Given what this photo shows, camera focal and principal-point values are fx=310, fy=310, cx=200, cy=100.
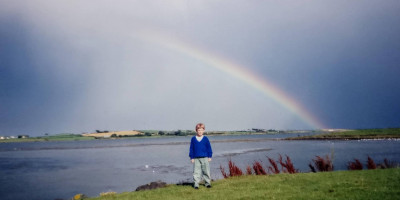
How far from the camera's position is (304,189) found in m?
10.4

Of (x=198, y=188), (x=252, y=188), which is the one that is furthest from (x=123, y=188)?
(x=252, y=188)

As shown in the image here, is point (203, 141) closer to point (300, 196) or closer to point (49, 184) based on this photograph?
point (300, 196)

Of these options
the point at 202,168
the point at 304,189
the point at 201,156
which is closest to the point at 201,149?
the point at 201,156

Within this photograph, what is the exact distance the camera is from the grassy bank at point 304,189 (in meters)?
9.21

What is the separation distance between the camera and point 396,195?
856 centimetres

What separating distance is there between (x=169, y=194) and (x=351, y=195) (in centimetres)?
610

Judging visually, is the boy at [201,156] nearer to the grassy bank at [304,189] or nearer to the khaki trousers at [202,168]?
the khaki trousers at [202,168]

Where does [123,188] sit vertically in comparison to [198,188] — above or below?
below

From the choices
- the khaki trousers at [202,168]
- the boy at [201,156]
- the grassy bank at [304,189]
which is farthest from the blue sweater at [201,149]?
the grassy bank at [304,189]

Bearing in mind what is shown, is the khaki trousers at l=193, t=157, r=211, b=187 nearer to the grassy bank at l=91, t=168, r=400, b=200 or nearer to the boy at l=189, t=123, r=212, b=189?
the boy at l=189, t=123, r=212, b=189

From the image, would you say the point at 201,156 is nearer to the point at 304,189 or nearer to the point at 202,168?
the point at 202,168

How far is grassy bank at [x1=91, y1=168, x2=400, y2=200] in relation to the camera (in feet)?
30.2

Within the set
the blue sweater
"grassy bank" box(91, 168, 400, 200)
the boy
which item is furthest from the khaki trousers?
"grassy bank" box(91, 168, 400, 200)

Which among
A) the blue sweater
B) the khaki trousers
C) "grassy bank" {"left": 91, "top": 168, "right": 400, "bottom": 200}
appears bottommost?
"grassy bank" {"left": 91, "top": 168, "right": 400, "bottom": 200}
